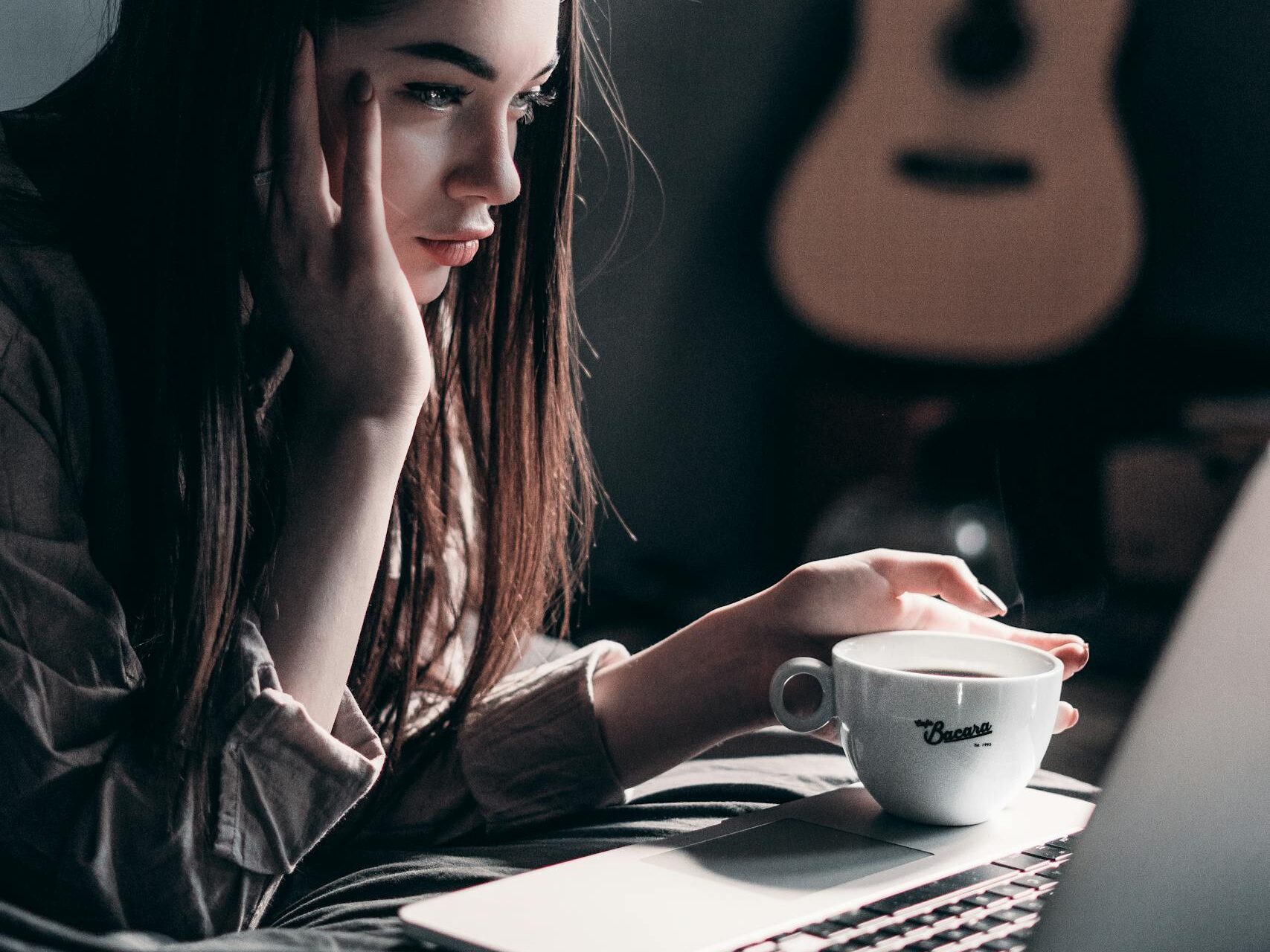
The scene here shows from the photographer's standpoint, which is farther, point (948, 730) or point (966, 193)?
point (966, 193)

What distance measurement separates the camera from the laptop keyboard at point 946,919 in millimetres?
449

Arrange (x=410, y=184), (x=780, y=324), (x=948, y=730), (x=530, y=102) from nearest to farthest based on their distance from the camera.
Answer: (x=948, y=730), (x=410, y=184), (x=530, y=102), (x=780, y=324)

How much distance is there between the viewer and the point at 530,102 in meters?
0.91

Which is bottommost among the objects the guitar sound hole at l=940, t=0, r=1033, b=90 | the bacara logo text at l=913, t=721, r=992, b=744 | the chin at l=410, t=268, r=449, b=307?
the bacara logo text at l=913, t=721, r=992, b=744

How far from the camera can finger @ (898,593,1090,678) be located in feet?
2.20

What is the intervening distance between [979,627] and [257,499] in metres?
0.42

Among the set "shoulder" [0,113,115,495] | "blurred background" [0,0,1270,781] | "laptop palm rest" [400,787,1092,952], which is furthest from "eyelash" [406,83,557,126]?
"blurred background" [0,0,1270,781]

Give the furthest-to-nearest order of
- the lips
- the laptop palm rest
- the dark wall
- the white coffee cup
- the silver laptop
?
the dark wall → the lips → the white coffee cup → the laptop palm rest → the silver laptop

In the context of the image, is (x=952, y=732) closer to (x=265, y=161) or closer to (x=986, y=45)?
(x=265, y=161)

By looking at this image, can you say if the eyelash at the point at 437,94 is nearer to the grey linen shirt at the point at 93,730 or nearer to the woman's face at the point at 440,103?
the woman's face at the point at 440,103

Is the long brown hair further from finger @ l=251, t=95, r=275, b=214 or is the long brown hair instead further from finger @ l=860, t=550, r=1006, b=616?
finger @ l=860, t=550, r=1006, b=616

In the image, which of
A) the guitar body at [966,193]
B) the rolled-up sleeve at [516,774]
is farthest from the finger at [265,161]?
the guitar body at [966,193]

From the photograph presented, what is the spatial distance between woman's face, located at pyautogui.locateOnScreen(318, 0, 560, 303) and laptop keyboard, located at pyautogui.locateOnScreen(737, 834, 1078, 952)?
478 mm

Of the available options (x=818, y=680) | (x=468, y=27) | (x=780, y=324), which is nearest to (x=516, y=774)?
(x=818, y=680)
